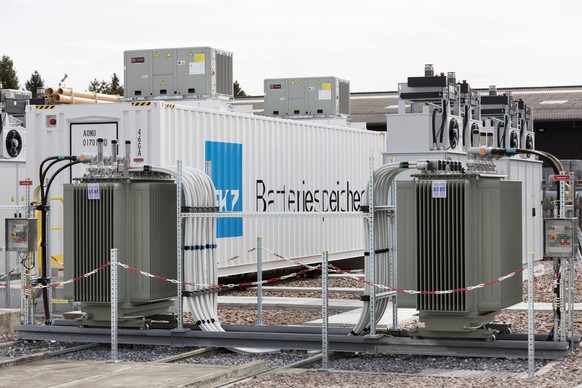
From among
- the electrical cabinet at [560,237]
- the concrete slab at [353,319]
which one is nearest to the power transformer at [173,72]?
the concrete slab at [353,319]

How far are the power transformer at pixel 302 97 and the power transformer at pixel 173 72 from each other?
175 inches

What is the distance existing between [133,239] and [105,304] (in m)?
0.87

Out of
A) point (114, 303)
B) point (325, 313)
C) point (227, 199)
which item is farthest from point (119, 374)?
point (227, 199)

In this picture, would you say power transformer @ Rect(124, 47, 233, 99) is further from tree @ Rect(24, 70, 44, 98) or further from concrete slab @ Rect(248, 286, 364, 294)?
tree @ Rect(24, 70, 44, 98)

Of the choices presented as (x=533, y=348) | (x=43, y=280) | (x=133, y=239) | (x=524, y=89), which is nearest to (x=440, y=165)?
(x=533, y=348)

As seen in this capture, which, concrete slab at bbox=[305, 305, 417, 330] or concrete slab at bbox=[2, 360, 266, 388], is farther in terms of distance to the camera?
concrete slab at bbox=[305, 305, 417, 330]

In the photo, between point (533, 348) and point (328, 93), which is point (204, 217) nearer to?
point (533, 348)

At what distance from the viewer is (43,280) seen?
14.0m

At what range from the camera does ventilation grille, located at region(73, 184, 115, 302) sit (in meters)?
13.3

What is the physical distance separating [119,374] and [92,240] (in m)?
2.78

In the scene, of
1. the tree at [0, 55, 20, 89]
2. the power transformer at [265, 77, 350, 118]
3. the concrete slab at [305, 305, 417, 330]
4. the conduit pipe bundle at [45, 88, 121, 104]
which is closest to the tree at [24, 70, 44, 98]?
the tree at [0, 55, 20, 89]

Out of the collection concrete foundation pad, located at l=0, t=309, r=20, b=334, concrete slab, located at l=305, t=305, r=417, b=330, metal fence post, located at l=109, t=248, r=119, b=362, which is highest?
Answer: metal fence post, located at l=109, t=248, r=119, b=362

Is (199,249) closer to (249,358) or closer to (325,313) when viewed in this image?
(249,358)

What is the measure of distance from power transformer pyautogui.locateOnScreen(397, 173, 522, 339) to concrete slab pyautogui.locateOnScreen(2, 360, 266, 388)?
6.36 feet
